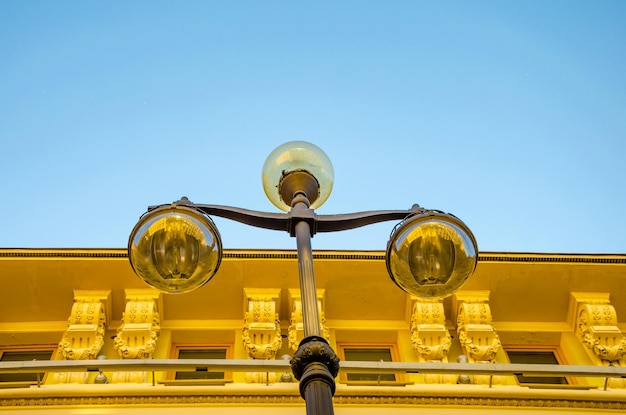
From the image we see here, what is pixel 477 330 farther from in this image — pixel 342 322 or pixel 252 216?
pixel 252 216

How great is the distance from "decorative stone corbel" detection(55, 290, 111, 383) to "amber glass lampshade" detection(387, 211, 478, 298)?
709cm

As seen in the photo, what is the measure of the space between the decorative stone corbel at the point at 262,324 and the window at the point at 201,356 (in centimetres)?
64

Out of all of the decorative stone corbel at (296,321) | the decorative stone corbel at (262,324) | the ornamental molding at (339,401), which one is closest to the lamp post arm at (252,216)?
the ornamental molding at (339,401)

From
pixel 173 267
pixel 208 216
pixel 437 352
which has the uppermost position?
pixel 437 352

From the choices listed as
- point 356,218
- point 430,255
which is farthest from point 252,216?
point 430,255

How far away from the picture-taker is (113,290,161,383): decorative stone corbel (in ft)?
38.8

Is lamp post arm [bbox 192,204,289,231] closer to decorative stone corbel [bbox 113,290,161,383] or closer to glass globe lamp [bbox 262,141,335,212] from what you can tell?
glass globe lamp [bbox 262,141,335,212]

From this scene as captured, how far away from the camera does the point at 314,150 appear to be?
7.03 meters

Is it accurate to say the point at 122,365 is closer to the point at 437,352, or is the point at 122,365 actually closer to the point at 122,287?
the point at 122,287

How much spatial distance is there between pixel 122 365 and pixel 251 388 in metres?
2.23

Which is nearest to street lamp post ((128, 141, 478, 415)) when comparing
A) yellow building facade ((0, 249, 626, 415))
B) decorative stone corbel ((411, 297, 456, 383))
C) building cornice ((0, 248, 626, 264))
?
yellow building facade ((0, 249, 626, 415))

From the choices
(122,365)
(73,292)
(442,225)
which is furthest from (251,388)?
(442,225)

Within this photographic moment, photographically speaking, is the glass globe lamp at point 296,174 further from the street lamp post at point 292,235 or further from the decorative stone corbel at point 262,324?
the decorative stone corbel at point 262,324

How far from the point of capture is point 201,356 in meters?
12.8
